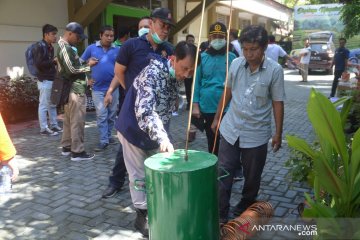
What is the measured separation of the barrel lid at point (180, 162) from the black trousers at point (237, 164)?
846 millimetres

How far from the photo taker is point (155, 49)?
3492 mm

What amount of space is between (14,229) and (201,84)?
2336 millimetres

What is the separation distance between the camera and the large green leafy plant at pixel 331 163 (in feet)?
7.30

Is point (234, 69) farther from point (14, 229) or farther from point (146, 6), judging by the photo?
point (146, 6)

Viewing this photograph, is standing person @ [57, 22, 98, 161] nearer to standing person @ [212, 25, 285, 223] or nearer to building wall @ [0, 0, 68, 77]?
standing person @ [212, 25, 285, 223]

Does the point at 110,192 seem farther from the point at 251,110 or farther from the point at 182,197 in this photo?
the point at 182,197

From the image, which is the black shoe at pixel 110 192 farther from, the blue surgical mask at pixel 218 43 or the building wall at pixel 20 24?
the building wall at pixel 20 24

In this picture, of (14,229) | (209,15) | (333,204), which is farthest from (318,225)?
(209,15)

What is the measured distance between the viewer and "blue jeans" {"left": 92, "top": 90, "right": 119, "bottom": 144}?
583 centimetres

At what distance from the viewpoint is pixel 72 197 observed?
417cm

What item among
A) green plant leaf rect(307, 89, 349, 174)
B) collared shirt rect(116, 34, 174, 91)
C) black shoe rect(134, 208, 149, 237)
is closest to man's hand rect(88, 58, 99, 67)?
collared shirt rect(116, 34, 174, 91)

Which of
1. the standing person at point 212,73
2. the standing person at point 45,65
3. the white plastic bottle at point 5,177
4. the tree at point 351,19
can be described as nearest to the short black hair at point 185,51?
the white plastic bottle at point 5,177

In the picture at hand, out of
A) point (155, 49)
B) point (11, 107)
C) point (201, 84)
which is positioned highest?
point (155, 49)

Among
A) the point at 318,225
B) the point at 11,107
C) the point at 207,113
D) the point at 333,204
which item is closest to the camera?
the point at 318,225
